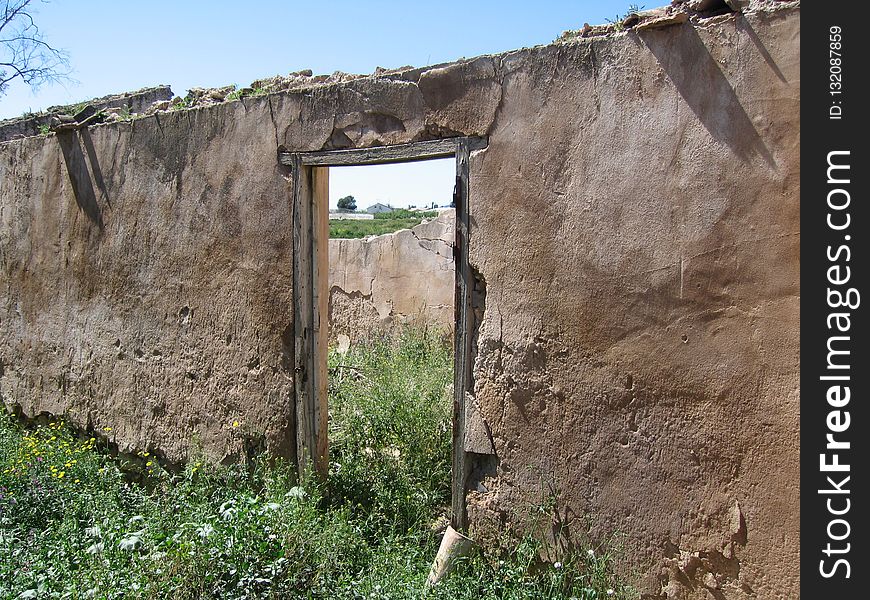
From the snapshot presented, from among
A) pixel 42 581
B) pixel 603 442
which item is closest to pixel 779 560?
pixel 603 442

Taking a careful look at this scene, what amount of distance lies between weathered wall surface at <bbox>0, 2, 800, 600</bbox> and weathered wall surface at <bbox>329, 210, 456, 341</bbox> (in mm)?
4749

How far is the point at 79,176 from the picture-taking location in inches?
205

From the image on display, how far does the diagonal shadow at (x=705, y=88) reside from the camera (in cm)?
265

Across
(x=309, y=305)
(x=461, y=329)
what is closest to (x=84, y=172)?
(x=309, y=305)

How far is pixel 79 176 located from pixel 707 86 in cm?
434

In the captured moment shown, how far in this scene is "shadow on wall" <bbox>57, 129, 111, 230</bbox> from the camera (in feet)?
16.7

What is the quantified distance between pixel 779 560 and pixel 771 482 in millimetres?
280

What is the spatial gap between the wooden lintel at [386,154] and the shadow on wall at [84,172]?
1818mm

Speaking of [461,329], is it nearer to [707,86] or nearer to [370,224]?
[707,86]

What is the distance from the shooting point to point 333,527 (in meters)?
3.68

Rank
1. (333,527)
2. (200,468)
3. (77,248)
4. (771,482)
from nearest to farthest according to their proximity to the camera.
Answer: (771,482) → (333,527) → (200,468) → (77,248)

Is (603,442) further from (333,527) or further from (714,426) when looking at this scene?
(333,527)

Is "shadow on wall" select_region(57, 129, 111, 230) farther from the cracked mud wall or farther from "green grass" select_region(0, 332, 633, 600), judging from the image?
the cracked mud wall
